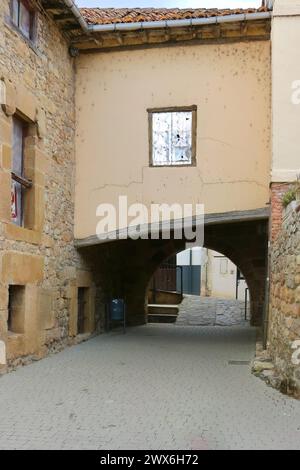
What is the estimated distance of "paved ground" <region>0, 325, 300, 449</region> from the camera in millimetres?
4344

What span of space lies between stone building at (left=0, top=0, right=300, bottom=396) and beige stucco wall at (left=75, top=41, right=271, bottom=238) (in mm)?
17

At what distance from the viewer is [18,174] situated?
7820 millimetres

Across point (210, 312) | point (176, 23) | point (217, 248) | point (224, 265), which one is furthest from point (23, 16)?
point (224, 265)

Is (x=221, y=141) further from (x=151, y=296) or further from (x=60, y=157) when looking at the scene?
(x=151, y=296)

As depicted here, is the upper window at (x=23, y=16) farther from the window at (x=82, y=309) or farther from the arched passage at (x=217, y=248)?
the arched passage at (x=217, y=248)

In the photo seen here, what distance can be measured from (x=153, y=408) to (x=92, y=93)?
6.01 metres

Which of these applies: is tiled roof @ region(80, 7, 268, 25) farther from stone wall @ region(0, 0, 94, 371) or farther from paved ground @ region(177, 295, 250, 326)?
paved ground @ region(177, 295, 250, 326)

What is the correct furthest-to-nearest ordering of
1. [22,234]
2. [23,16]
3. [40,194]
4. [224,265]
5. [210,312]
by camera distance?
1. [224,265]
2. [210,312]
3. [40,194]
4. [23,16]
5. [22,234]

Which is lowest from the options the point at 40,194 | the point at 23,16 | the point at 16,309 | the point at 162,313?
the point at 162,313

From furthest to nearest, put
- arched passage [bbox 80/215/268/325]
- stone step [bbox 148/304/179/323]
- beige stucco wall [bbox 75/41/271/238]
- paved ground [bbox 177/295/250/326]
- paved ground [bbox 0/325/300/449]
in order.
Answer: stone step [bbox 148/304/179/323] → paved ground [bbox 177/295/250/326] → arched passage [bbox 80/215/268/325] → beige stucco wall [bbox 75/41/271/238] → paved ground [bbox 0/325/300/449]

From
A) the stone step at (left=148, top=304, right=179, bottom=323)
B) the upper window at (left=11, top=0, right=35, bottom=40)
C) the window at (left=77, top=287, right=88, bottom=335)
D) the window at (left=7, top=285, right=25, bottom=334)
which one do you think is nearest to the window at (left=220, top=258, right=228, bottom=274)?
the stone step at (left=148, top=304, right=179, bottom=323)

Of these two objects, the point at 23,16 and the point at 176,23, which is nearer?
the point at 23,16

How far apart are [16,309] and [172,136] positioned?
12.7ft

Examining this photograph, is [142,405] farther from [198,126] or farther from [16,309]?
[198,126]
